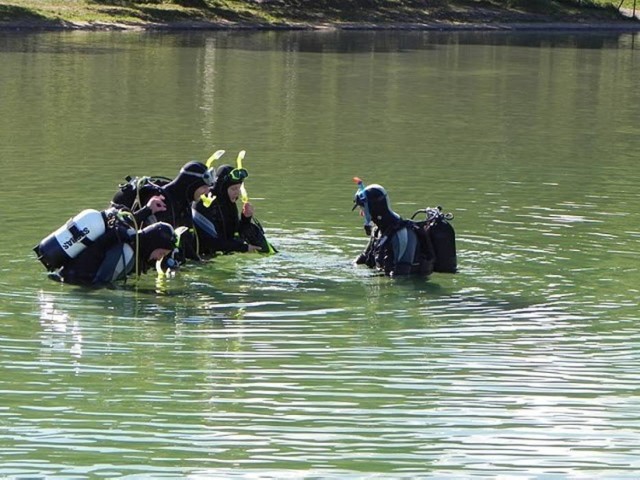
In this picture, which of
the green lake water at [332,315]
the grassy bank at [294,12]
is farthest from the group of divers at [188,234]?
the grassy bank at [294,12]

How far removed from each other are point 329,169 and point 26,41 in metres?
22.3

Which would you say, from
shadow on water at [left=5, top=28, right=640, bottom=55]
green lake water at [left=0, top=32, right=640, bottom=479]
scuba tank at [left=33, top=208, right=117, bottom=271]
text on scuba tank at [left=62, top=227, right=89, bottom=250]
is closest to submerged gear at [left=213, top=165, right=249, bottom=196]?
green lake water at [left=0, top=32, right=640, bottom=479]

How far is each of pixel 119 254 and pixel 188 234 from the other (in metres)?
1.10

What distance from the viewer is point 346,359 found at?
429 inches

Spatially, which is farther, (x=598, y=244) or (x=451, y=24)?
(x=451, y=24)

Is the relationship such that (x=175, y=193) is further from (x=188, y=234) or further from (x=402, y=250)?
(x=402, y=250)

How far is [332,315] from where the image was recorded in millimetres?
12305

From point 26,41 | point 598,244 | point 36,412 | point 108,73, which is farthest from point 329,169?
point 26,41

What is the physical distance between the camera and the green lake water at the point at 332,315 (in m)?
8.80

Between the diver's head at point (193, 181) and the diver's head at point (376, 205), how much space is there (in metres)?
1.43

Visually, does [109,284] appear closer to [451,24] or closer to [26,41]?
[26,41]

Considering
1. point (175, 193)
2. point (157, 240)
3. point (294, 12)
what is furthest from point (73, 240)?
point (294, 12)

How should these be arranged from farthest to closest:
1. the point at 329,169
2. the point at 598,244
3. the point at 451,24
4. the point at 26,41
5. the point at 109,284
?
the point at 451,24 → the point at 26,41 → the point at 329,169 → the point at 598,244 → the point at 109,284

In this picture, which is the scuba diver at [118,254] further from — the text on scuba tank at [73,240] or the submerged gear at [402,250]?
the submerged gear at [402,250]
